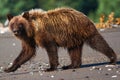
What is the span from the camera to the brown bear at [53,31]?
1464cm

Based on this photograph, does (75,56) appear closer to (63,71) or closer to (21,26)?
(63,71)

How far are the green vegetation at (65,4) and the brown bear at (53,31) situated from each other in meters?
23.1

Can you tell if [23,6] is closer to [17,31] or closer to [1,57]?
[1,57]

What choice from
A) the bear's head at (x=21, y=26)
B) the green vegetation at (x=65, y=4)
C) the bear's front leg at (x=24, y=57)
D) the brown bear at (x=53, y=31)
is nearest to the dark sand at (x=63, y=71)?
the bear's front leg at (x=24, y=57)

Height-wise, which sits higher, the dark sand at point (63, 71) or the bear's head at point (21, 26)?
the bear's head at point (21, 26)

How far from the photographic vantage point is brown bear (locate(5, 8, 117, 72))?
14.6m

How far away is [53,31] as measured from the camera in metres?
14.7

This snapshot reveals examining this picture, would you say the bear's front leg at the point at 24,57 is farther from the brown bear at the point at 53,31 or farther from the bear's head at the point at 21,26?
the bear's head at the point at 21,26

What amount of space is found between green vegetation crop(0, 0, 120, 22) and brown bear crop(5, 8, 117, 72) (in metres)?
23.1

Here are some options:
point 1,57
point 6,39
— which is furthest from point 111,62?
point 6,39

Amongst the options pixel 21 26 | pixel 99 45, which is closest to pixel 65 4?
pixel 99 45

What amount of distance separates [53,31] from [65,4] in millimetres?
26638

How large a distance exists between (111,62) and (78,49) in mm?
750

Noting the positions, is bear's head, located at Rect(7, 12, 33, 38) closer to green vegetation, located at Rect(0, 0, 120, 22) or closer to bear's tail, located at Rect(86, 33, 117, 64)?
bear's tail, located at Rect(86, 33, 117, 64)
